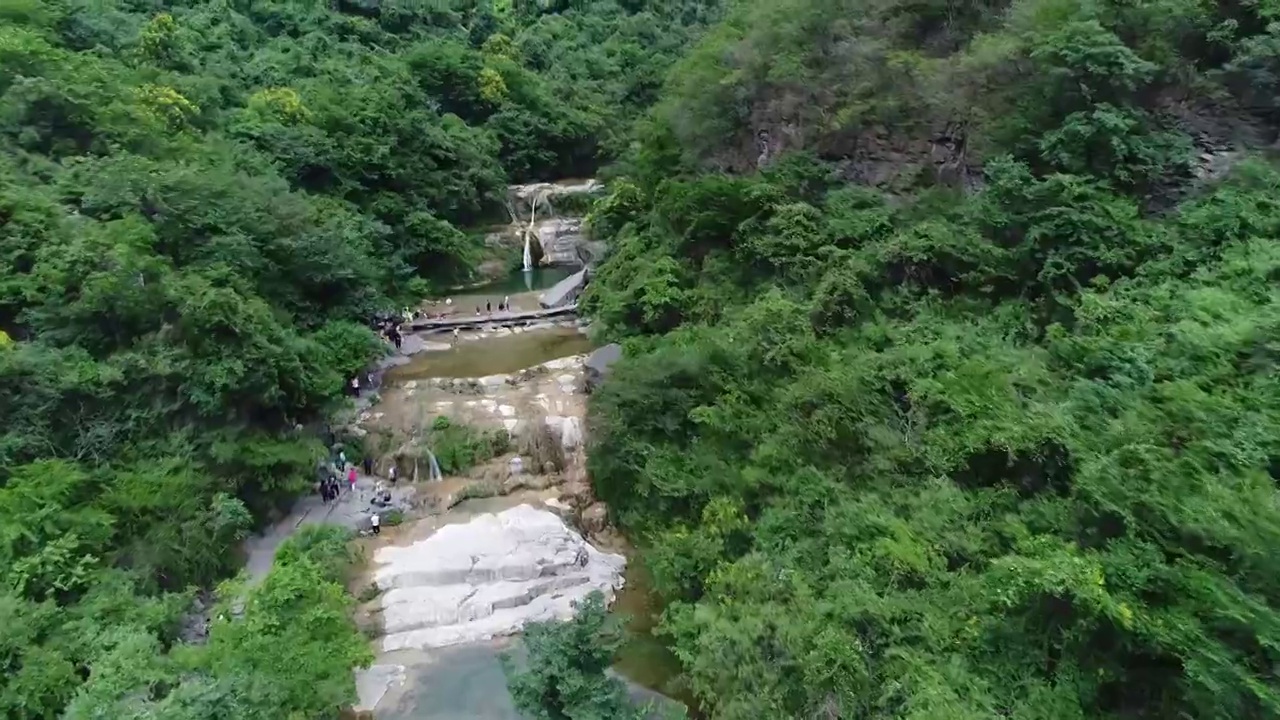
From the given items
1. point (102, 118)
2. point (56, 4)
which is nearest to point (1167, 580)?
point (102, 118)

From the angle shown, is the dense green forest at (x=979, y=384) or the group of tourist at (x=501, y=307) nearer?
the dense green forest at (x=979, y=384)

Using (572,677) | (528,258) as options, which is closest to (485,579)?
(572,677)

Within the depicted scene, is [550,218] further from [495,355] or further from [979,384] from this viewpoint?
[979,384]

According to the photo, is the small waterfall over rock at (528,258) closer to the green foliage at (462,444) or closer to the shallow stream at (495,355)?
the shallow stream at (495,355)

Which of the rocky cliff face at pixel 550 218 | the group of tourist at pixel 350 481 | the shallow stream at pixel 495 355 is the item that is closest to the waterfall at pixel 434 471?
the group of tourist at pixel 350 481

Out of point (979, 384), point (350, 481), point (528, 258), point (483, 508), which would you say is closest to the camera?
point (979, 384)

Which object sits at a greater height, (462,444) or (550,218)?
(550,218)
